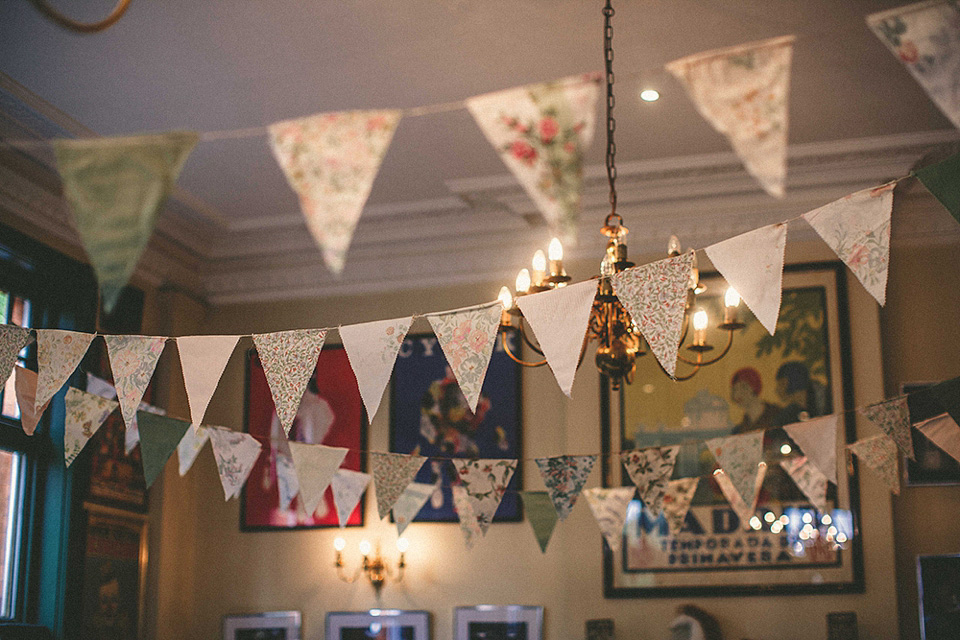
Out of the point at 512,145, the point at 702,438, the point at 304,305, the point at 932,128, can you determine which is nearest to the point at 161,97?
the point at 304,305

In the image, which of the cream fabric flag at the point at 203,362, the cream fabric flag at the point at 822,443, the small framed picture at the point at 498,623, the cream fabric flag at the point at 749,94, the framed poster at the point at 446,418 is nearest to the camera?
the cream fabric flag at the point at 749,94

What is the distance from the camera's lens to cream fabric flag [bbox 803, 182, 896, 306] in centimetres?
241

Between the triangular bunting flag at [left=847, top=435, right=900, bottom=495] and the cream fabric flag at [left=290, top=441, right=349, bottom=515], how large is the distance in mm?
2133

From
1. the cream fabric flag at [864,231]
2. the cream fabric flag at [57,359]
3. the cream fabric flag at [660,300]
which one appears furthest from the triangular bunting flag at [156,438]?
the cream fabric flag at [864,231]

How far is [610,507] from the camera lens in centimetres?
452

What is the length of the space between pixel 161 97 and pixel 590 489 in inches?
103

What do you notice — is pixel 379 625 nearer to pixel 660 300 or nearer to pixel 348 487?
pixel 348 487

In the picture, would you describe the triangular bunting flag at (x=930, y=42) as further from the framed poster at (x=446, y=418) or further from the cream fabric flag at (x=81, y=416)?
the framed poster at (x=446, y=418)

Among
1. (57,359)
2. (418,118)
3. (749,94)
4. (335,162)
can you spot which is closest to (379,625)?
(57,359)

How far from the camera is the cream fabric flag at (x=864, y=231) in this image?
2.41 m

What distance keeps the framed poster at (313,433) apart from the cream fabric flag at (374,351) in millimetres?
2229

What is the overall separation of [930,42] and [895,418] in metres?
2.07

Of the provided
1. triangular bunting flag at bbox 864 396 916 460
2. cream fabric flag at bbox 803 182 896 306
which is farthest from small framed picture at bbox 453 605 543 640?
cream fabric flag at bbox 803 182 896 306

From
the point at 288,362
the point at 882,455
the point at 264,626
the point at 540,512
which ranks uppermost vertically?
the point at 288,362
